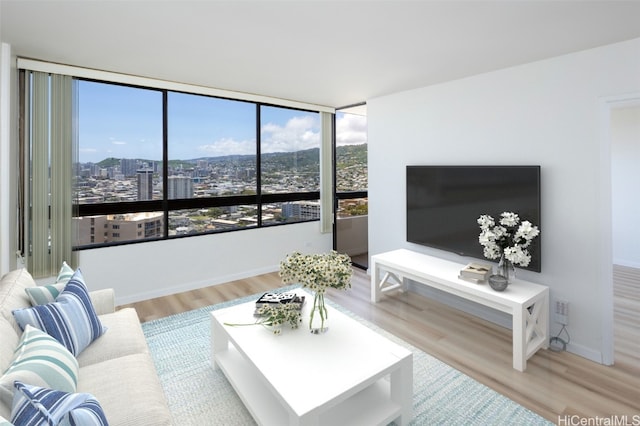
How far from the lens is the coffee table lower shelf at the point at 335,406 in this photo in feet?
5.89

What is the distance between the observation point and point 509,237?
111 inches

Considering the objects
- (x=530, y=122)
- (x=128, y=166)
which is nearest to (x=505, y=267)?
(x=530, y=122)

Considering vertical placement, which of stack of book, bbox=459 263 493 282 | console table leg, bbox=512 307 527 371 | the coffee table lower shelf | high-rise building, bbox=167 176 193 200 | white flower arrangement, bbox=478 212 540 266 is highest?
high-rise building, bbox=167 176 193 200

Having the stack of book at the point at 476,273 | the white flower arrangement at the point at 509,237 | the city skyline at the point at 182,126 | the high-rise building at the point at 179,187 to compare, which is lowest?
the stack of book at the point at 476,273

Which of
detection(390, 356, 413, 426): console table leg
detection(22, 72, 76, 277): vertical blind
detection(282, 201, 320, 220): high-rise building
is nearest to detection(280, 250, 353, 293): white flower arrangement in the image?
detection(390, 356, 413, 426): console table leg

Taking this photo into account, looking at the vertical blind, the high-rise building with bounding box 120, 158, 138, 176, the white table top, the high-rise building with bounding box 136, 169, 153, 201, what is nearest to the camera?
the white table top

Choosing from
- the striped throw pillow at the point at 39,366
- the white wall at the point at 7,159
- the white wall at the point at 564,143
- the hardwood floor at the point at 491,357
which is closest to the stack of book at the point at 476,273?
the white wall at the point at 564,143

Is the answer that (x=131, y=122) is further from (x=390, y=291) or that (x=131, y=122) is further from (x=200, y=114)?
(x=390, y=291)

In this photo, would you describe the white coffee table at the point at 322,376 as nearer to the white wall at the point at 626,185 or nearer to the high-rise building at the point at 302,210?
the high-rise building at the point at 302,210

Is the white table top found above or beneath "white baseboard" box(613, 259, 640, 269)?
above

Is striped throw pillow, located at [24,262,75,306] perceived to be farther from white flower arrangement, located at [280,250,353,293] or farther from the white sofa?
Answer: white flower arrangement, located at [280,250,353,293]

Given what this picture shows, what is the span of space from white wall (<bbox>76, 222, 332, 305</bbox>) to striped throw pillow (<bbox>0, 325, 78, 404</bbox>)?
213 centimetres

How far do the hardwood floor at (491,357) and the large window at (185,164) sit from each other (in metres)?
1.01

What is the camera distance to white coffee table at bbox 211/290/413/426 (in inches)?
63.4
